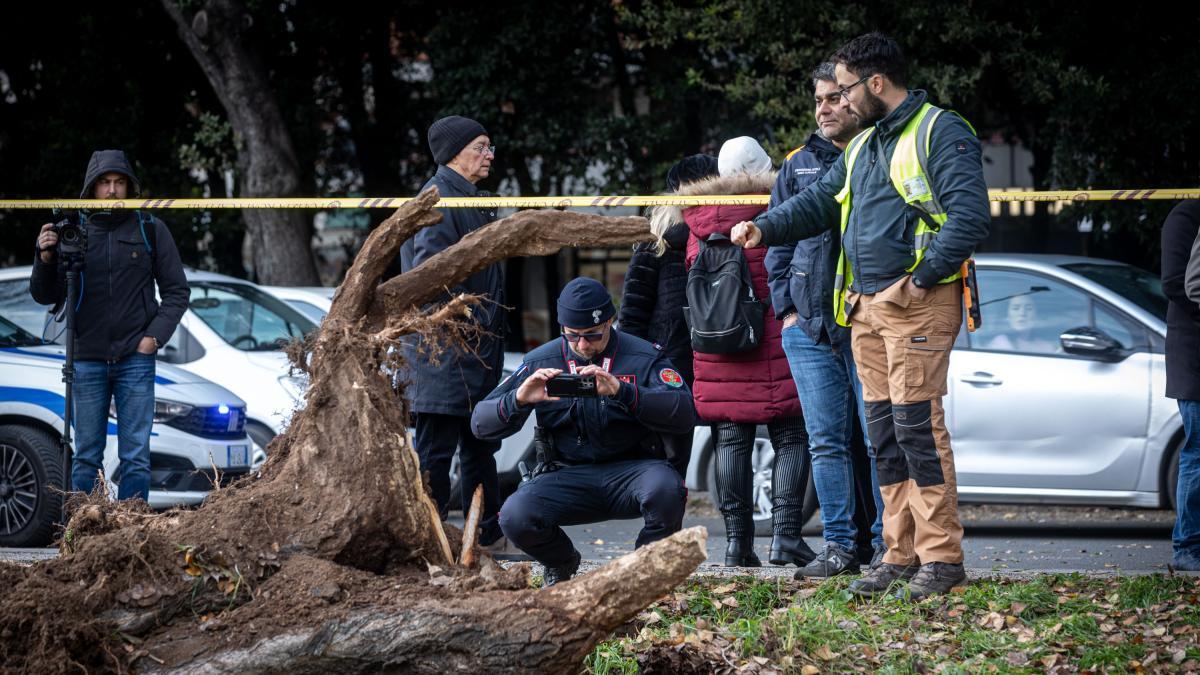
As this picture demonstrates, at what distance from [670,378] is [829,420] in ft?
2.50

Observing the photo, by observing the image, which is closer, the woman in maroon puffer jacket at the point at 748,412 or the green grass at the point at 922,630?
the green grass at the point at 922,630

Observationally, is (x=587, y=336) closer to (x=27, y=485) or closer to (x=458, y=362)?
(x=458, y=362)

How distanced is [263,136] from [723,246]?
28.2ft

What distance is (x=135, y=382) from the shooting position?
24.2 feet

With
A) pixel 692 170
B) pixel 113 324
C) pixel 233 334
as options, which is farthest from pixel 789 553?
pixel 233 334

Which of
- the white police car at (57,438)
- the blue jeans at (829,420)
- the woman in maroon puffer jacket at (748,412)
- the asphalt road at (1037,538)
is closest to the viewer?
the blue jeans at (829,420)

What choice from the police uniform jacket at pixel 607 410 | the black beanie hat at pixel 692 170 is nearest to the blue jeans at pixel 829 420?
the police uniform jacket at pixel 607 410

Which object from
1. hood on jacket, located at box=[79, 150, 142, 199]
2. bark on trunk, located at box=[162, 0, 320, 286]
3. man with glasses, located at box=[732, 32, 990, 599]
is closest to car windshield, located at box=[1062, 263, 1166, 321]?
man with glasses, located at box=[732, 32, 990, 599]

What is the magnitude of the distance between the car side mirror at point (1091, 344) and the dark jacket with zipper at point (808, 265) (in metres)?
3.05

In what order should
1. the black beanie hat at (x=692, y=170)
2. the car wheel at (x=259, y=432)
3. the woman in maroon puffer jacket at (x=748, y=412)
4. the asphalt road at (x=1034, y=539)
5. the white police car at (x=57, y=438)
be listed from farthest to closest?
the car wheel at (x=259, y=432) < the white police car at (x=57, y=438) < the asphalt road at (x=1034, y=539) < the black beanie hat at (x=692, y=170) < the woman in maroon puffer jacket at (x=748, y=412)

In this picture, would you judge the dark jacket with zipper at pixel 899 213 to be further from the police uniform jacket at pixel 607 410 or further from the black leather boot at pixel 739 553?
the black leather boot at pixel 739 553

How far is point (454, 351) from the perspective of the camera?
262 inches

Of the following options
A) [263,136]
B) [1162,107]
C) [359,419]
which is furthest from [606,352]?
[263,136]

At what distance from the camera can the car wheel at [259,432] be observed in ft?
30.7
